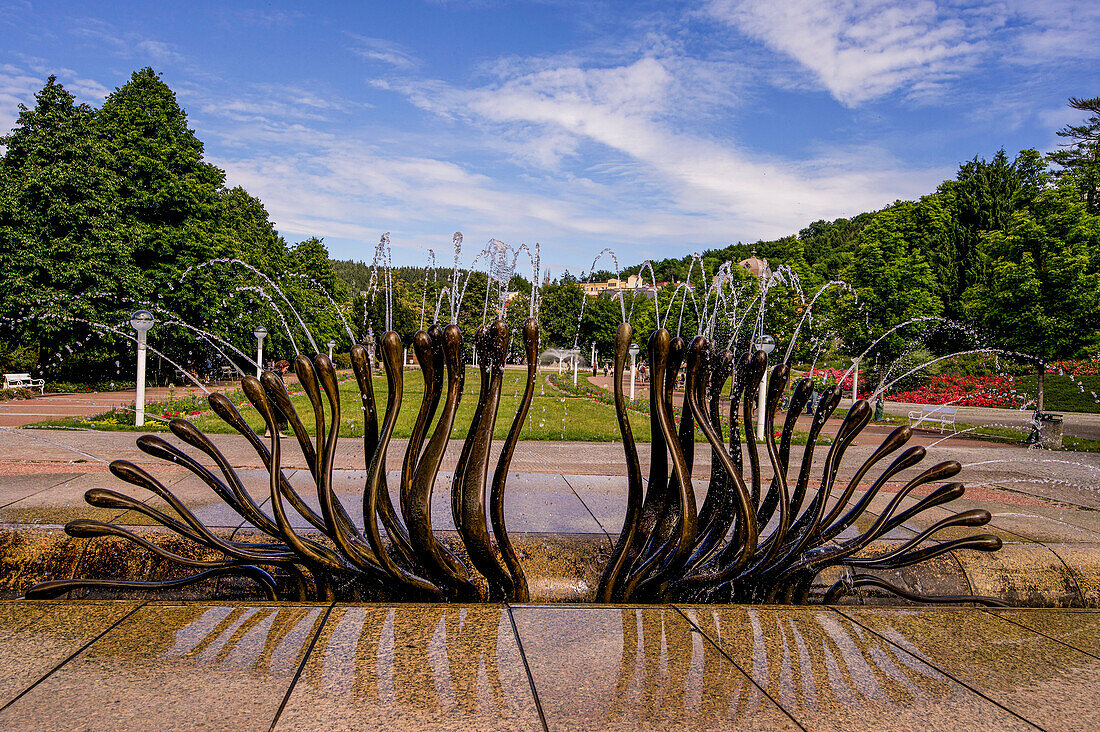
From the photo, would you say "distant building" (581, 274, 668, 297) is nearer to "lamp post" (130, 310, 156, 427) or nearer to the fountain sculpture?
"lamp post" (130, 310, 156, 427)

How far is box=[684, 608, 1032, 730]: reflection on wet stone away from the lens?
2.37 metres

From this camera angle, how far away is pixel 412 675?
251cm

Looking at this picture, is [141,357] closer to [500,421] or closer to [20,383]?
[500,421]

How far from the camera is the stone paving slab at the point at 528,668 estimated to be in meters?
2.28

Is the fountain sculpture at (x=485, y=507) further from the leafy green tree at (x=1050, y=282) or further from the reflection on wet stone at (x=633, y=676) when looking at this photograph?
the leafy green tree at (x=1050, y=282)

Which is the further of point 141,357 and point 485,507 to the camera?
point 141,357

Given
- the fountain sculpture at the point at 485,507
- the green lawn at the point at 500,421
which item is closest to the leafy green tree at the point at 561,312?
the green lawn at the point at 500,421

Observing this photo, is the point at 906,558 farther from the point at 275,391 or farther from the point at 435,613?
the point at 275,391

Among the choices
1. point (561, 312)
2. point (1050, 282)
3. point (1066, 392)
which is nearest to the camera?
point (1050, 282)

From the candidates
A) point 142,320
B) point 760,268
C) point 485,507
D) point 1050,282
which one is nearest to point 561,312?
point 760,268

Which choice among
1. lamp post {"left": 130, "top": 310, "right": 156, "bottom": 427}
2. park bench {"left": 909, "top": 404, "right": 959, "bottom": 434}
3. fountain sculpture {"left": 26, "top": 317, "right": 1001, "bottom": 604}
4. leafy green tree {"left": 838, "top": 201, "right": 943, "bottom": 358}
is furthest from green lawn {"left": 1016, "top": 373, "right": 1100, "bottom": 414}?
lamp post {"left": 130, "top": 310, "right": 156, "bottom": 427}

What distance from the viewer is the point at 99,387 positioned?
78.2 feet

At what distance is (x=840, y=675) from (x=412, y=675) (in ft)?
4.97

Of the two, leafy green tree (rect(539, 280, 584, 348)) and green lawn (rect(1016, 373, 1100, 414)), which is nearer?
green lawn (rect(1016, 373, 1100, 414))
